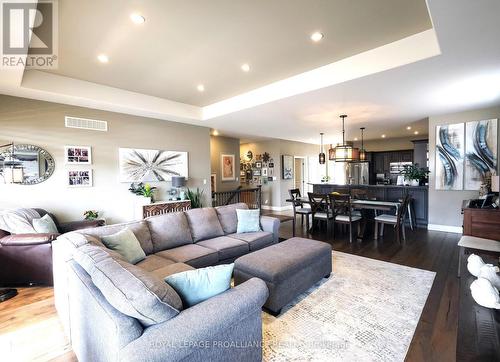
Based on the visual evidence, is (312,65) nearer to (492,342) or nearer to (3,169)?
(492,342)

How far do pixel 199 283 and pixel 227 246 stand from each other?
1683 millimetres

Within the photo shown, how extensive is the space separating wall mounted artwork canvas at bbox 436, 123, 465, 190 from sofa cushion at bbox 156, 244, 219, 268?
551 cm

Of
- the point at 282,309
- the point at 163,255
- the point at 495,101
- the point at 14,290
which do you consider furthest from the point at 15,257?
the point at 495,101

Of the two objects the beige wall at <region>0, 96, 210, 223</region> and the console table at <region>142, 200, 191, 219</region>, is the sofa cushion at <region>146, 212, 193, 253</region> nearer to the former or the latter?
the console table at <region>142, 200, 191, 219</region>

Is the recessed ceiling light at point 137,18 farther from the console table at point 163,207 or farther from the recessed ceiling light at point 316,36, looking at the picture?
the console table at point 163,207

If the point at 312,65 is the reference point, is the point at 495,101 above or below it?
below

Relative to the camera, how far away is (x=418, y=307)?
2451 millimetres

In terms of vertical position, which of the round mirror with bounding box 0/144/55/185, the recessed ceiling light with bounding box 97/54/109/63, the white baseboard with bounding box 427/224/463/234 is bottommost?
the white baseboard with bounding box 427/224/463/234

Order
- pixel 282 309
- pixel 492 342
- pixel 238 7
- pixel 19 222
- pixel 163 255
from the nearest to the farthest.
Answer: pixel 492 342
pixel 238 7
pixel 282 309
pixel 163 255
pixel 19 222

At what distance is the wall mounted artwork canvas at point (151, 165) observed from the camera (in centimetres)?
499

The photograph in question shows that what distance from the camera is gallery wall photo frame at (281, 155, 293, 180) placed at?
914 cm

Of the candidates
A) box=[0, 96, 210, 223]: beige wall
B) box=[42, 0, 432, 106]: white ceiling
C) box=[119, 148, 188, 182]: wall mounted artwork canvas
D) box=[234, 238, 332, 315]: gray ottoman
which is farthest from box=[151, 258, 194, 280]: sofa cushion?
box=[119, 148, 188, 182]: wall mounted artwork canvas

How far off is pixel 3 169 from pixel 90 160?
3.85ft

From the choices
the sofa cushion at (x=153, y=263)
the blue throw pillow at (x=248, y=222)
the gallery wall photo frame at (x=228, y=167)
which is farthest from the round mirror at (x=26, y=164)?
the gallery wall photo frame at (x=228, y=167)
